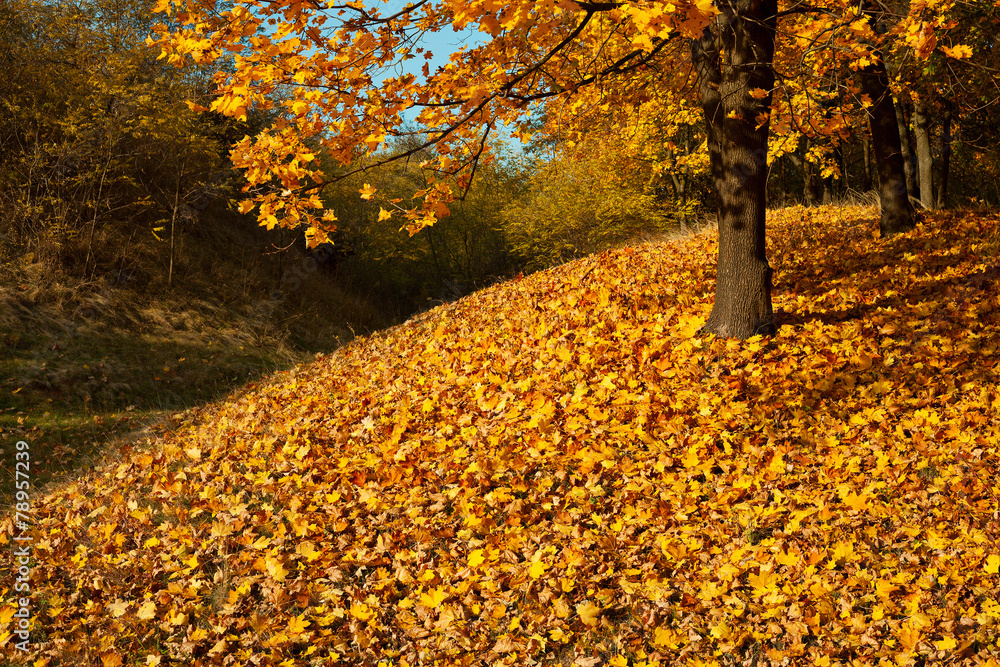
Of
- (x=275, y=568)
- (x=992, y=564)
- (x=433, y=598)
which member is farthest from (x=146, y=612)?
(x=992, y=564)

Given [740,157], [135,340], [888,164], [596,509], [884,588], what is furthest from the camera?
[135,340]

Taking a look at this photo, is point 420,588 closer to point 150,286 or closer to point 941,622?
point 941,622

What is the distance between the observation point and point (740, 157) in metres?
5.66

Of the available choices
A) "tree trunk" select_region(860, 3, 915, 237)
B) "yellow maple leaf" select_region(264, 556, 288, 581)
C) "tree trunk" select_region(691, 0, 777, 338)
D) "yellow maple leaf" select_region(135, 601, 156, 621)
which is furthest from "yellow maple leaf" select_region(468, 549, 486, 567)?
"tree trunk" select_region(860, 3, 915, 237)

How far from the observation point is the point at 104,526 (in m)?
4.60

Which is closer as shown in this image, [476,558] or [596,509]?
[476,558]

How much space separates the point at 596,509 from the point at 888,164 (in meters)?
7.57

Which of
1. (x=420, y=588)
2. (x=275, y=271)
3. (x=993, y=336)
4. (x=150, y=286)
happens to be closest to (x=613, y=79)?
(x=993, y=336)

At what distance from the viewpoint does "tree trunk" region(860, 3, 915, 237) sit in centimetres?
841

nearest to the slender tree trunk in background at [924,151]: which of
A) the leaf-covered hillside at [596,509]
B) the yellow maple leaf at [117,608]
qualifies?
Result: the leaf-covered hillside at [596,509]

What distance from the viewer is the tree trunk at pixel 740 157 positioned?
5480 millimetres

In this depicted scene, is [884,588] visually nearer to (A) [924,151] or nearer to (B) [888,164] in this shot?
(B) [888,164]

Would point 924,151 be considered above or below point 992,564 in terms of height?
above

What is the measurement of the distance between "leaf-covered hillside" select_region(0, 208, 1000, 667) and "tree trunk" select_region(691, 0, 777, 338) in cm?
40
